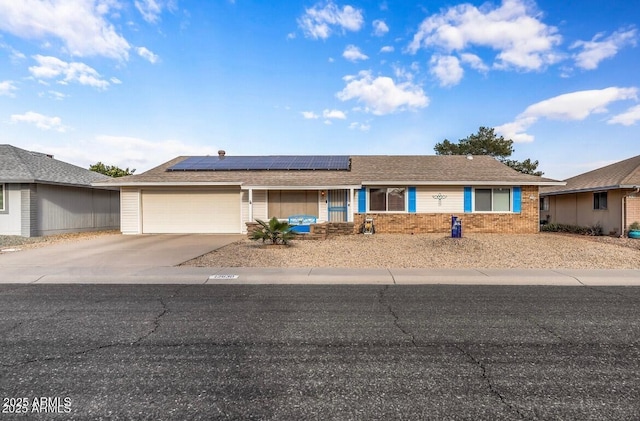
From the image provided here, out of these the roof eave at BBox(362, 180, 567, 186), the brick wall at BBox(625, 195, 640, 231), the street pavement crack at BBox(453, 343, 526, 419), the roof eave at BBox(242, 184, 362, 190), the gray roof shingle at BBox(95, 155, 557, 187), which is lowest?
the street pavement crack at BBox(453, 343, 526, 419)

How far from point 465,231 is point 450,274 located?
38.6 ft

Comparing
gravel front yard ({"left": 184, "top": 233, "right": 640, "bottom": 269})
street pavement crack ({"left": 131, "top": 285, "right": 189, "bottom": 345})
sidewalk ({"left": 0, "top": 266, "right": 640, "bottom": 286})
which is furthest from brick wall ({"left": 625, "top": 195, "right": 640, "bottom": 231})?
street pavement crack ({"left": 131, "top": 285, "right": 189, "bottom": 345})

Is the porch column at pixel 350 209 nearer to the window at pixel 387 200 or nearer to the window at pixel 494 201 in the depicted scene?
the window at pixel 387 200

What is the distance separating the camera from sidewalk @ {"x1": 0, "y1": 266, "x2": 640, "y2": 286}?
8938 mm

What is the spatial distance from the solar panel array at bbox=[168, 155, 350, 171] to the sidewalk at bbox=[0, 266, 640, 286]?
13.1 metres

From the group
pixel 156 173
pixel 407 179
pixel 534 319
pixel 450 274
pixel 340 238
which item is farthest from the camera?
pixel 156 173

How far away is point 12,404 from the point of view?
3328 millimetres

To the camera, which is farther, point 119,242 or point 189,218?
point 189,218

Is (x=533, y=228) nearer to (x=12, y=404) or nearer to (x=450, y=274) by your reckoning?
(x=450, y=274)

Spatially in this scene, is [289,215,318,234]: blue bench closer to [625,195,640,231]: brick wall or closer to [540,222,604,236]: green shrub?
[540,222,604,236]: green shrub

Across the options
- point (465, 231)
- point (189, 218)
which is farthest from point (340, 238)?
point (189, 218)

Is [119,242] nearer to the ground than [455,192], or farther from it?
nearer to the ground

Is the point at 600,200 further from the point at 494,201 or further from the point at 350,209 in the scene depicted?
the point at 350,209

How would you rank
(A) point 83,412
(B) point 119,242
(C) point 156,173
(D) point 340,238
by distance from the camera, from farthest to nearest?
(C) point 156,173 → (D) point 340,238 → (B) point 119,242 → (A) point 83,412
